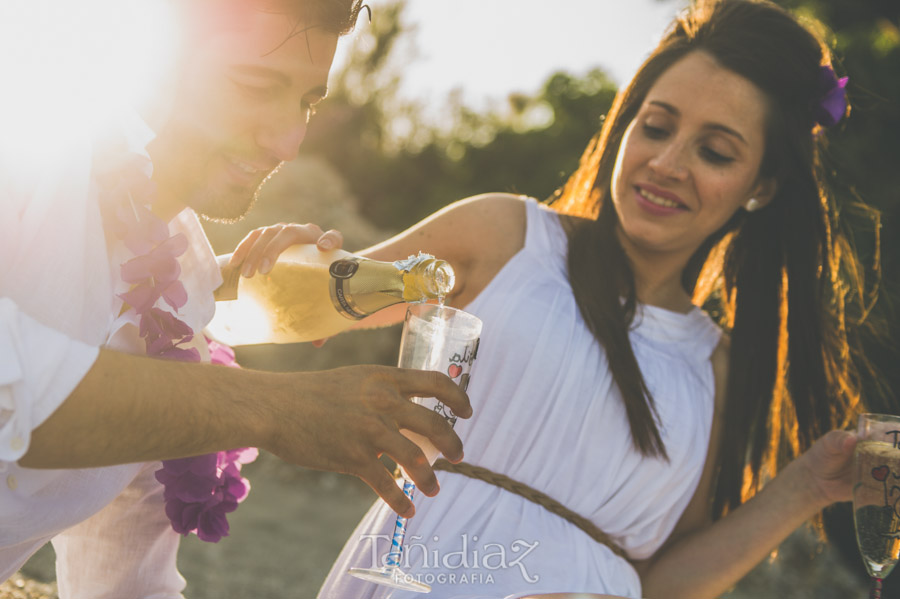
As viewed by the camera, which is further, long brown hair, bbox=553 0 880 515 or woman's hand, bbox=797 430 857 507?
long brown hair, bbox=553 0 880 515

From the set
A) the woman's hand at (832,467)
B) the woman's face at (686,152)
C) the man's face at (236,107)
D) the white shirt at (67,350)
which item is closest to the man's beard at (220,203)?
the man's face at (236,107)

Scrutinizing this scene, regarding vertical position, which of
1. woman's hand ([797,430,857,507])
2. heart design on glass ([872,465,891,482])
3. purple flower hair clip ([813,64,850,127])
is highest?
purple flower hair clip ([813,64,850,127])

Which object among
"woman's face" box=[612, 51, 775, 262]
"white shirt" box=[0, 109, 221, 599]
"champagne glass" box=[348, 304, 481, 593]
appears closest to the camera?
"white shirt" box=[0, 109, 221, 599]

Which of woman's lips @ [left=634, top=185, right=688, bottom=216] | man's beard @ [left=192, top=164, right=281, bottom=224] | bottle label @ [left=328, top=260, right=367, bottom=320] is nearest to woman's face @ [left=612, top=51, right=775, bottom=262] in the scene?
woman's lips @ [left=634, top=185, right=688, bottom=216]

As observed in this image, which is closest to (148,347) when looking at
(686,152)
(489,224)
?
(489,224)

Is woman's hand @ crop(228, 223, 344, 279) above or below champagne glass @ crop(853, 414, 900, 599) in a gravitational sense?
above

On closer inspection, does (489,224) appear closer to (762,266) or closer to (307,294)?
(307,294)

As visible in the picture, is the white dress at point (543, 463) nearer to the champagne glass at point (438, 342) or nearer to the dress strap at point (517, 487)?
the dress strap at point (517, 487)

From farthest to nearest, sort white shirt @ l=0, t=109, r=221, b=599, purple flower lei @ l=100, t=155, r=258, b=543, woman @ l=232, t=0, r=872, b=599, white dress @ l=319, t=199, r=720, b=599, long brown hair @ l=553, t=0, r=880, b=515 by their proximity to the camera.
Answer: long brown hair @ l=553, t=0, r=880, b=515, woman @ l=232, t=0, r=872, b=599, white dress @ l=319, t=199, r=720, b=599, purple flower lei @ l=100, t=155, r=258, b=543, white shirt @ l=0, t=109, r=221, b=599

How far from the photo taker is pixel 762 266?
3.14 meters

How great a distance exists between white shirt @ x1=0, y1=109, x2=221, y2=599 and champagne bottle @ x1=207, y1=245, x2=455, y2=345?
26 centimetres

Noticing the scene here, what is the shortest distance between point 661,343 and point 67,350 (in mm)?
2115

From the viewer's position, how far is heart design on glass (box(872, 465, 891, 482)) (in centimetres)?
191

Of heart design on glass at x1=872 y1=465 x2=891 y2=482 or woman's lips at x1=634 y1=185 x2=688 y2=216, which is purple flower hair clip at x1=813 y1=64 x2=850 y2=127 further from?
heart design on glass at x1=872 y1=465 x2=891 y2=482
